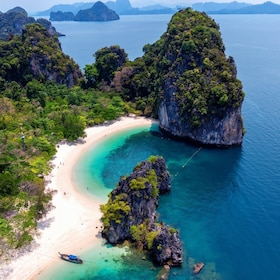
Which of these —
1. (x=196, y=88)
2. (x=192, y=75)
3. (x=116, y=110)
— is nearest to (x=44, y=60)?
(x=116, y=110)

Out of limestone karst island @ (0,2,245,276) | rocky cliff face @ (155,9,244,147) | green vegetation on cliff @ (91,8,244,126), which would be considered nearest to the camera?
limestone karst island @ (0,2,245,276)

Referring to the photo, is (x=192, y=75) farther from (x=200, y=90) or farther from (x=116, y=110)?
(x=116, y=110)

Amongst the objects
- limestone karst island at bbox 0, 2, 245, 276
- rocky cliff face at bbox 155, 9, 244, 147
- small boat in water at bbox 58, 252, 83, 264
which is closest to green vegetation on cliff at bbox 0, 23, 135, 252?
limestone karst island at bbox 0, 2, 245, 276

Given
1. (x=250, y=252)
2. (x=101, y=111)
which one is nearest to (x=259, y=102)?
(x=101, y=111)

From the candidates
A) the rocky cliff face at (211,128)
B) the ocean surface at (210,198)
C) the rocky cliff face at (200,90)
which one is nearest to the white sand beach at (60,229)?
the ocean surface at (210,198)

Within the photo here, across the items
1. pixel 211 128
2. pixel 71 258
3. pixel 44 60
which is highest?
pixel 44 60

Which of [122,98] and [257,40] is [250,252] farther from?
[257,40]

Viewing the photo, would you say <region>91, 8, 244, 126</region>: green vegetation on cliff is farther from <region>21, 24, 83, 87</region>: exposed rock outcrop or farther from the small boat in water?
the small boat in water
